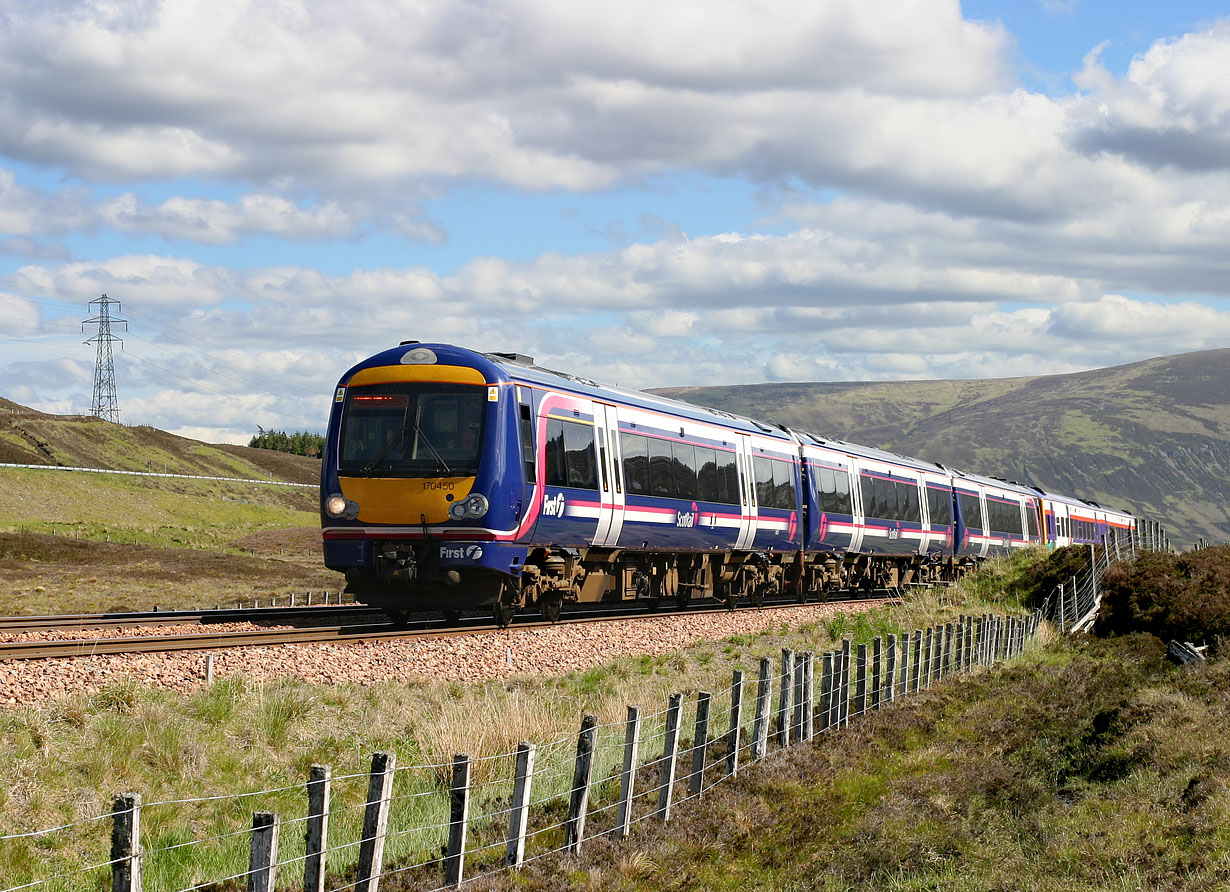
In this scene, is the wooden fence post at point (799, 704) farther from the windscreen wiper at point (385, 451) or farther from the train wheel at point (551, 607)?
the train wheel at point (551, 607)

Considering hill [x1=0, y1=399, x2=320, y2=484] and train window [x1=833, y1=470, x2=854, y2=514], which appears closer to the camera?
train window [x1=833, y1=470, x2=854, y2=514]

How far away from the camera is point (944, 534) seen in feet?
134

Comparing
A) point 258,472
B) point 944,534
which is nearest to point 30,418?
point 258,472

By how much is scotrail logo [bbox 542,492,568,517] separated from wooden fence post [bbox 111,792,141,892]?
13.7 meters

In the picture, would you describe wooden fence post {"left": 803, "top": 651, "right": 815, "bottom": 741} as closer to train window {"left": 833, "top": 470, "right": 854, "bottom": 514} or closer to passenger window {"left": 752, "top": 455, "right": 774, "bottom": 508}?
passenger window {"left": 752, "top": 455, "right": 774, "bottom": 508}

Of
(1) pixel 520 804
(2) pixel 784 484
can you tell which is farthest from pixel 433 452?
(2) pixel 784 484

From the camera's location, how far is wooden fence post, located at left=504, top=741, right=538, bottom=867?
8.82 metres

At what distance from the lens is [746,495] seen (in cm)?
2789

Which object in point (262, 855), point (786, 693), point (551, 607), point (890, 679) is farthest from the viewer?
point (551, 607)

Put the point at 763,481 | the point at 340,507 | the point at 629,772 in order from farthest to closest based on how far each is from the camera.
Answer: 1. the point at 763,481
2. the point at 340,507
3. the point at 629,772

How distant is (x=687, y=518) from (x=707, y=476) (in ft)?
4.45

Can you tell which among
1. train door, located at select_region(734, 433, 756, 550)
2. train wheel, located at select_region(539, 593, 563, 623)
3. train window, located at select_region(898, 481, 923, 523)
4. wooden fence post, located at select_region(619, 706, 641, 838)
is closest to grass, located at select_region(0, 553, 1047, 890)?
wooden fence post, located at select_region(619, 706, 641, 838)

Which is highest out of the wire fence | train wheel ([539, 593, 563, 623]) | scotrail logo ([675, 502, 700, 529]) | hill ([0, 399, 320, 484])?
hill ([0, 399, 320, 484])

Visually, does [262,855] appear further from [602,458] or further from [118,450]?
[118,450]
